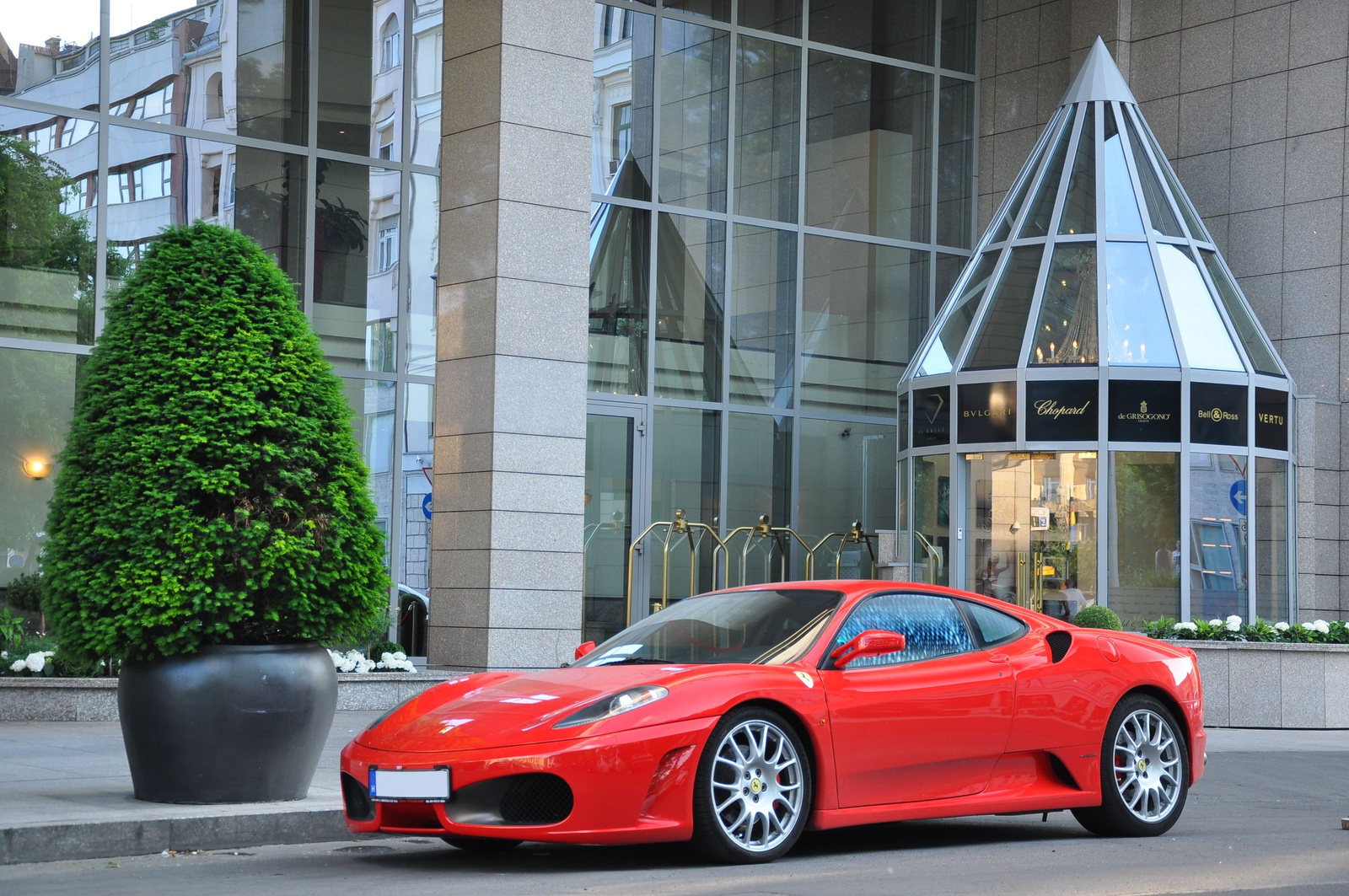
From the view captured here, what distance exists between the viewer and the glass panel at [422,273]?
1873cm

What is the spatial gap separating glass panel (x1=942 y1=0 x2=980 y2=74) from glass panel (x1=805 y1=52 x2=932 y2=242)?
589 millimetres

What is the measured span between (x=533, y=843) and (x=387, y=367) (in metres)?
11.4

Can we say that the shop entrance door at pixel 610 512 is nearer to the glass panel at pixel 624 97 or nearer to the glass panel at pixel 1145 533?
the glass panel at pixel 624 97

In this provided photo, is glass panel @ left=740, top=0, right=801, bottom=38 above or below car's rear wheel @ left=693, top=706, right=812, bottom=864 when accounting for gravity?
above

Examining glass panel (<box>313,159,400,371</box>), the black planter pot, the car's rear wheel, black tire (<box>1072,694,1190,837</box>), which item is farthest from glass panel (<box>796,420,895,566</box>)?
the car's rear wheel

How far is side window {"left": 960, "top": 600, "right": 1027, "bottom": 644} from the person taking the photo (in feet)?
26.6

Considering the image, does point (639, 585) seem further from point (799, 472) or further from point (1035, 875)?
point (1035, 875)

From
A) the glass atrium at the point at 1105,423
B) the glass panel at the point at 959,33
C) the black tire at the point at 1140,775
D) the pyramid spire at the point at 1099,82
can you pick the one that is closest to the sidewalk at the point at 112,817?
the black tire at the point at 1140,775

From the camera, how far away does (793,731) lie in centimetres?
710

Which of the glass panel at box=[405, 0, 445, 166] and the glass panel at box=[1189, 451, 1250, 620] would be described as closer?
the glass panel at box=[1189, 451, 1250, 620]

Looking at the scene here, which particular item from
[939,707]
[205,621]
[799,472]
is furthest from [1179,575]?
[205,621]

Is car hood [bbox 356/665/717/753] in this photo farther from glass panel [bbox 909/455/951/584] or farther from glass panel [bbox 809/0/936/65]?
glass panel [bbox 809/0/936/65]

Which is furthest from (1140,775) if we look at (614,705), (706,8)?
(706,8)

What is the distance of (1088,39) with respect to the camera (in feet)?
72.8
